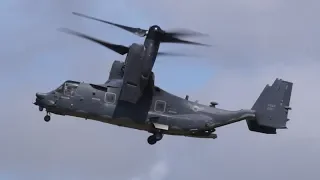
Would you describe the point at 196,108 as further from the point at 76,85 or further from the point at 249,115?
the point at 76,85

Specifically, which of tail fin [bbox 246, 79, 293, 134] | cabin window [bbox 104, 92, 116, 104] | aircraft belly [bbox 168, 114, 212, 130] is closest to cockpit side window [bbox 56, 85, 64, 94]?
cabin window [bbox 104, 92, 116, 104]

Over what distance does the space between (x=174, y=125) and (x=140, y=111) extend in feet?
7.54

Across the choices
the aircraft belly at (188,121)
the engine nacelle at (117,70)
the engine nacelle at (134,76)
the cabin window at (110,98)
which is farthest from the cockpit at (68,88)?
the aircraft belly at (188,121)

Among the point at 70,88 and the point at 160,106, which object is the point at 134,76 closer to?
the point at 160,106

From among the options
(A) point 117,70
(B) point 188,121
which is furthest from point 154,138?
(A) point 117,70

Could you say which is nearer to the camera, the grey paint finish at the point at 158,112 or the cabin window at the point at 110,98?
the grey paint finish at the point at 158,112

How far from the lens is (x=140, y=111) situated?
54.5 metres

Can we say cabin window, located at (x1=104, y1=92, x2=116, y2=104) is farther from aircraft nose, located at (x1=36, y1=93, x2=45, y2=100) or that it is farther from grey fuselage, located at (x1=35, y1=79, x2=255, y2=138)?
aircraft nose, located at (x1=36, y1=93, x2=45, y2=100)

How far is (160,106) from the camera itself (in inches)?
2162

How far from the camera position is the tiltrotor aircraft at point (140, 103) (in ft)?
174

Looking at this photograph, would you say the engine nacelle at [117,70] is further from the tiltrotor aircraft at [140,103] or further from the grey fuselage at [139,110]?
the grey fuselage at [139,110]

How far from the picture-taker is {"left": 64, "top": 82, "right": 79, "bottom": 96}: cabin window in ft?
177

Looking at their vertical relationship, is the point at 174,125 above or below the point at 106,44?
below

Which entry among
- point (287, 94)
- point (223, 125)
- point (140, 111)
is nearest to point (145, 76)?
point (140, 111)
